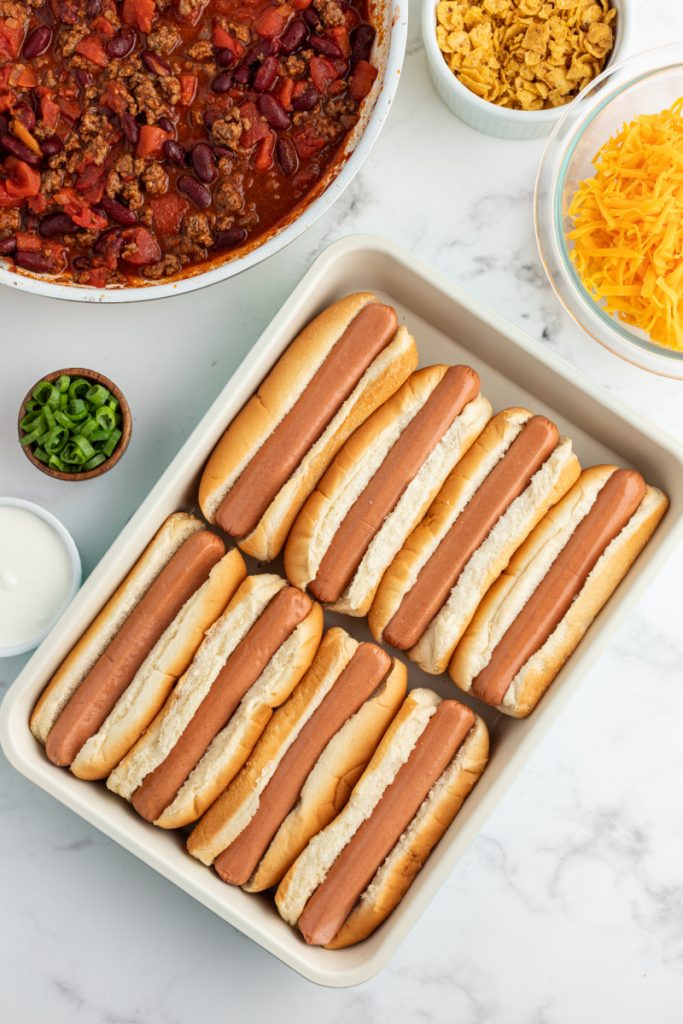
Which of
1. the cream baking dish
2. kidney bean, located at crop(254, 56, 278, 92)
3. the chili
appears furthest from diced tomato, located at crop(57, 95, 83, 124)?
the cream baking dish

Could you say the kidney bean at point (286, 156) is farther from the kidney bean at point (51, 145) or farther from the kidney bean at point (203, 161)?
the kidney bean at point (51, 145)

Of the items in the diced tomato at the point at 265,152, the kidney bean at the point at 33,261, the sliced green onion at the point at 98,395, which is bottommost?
the sliced green onion at the point at 98,395

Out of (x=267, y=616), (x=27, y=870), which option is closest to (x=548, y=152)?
(x=267, y=616)

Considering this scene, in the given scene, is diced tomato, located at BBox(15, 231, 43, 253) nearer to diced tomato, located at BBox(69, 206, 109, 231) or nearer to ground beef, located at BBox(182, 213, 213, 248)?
diced tomato, located at BBox(69, 206, 109, 231)

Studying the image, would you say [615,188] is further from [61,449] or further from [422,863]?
[422,863]

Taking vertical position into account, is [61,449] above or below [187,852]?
above

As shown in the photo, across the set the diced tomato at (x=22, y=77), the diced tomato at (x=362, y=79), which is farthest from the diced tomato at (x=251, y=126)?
the diced tomato at (x=22, y=77)

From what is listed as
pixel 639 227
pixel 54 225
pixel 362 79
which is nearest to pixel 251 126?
pixel 362 79
